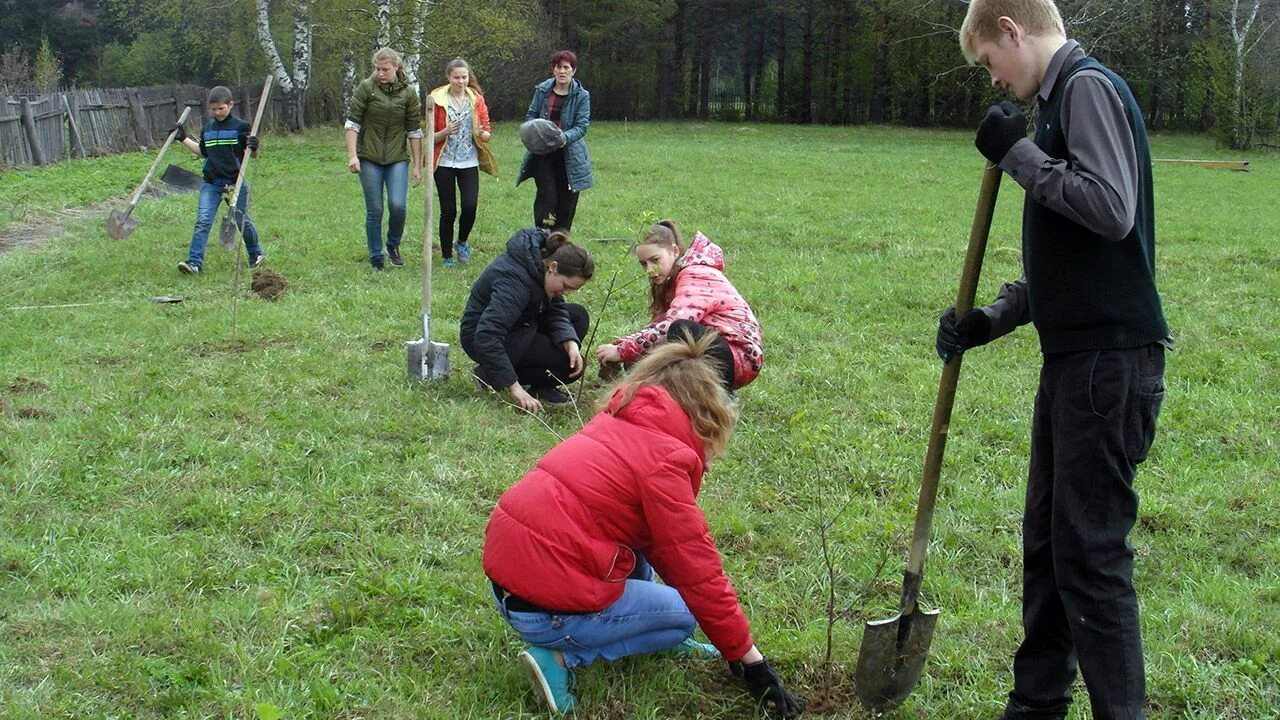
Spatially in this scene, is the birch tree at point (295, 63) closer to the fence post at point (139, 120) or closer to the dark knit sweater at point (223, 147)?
the fence post at point (139, 120)

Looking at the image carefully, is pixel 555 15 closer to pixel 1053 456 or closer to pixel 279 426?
pixel 279 426

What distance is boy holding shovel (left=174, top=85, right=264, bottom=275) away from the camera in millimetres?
9125

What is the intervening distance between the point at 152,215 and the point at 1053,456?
12.0 metres

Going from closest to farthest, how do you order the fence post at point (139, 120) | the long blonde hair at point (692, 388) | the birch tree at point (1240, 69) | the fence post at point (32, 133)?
the long blonde hair at point (692, 388)
the fence post at point (32, 133)
the fence post at point (139, 120)
the birch tree at point (1240, 69)

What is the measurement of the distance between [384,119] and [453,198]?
921 millimetres

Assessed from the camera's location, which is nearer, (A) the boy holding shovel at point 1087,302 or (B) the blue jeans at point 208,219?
(A) the boy holding shovel at point 1087,302

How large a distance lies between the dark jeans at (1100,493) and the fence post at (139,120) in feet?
74.8

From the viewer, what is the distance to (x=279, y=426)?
17.6ft

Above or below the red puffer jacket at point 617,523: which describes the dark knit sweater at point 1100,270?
above

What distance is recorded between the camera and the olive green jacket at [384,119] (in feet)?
29.1

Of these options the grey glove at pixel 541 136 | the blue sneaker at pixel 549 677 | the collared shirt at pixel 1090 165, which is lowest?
the blue sneaker at pixel 549 677

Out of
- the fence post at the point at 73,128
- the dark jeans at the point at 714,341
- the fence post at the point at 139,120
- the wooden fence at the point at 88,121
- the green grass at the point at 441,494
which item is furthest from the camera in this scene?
the fence post at the point at 139,120

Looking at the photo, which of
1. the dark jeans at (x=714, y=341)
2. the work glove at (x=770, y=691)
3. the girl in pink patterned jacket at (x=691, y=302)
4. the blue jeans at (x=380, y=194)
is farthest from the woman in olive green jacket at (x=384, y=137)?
the work glove at (x=770, y=691)

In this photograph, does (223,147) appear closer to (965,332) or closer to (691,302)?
(691,302)
